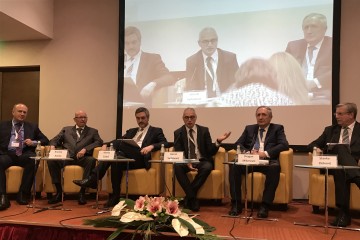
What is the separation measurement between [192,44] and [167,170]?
186 cm

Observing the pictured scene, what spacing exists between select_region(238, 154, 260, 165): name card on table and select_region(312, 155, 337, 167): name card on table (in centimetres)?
48

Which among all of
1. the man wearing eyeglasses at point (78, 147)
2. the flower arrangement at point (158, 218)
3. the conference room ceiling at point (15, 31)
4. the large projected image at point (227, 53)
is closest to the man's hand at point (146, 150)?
the man wearing eyeglasses at point (78, 147)

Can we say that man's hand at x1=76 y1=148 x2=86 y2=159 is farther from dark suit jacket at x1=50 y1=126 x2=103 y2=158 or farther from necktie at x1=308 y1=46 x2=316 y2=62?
necktie at x1=308 y1=46 x2=316 y2=62

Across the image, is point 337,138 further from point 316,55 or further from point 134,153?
point 134,153

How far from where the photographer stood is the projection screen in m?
4.46

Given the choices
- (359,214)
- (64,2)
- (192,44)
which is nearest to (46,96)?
(64,2)

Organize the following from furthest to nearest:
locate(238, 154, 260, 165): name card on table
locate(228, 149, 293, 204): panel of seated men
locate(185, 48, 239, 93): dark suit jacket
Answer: locate(185, 48, 239, 93): dark suit jacket, locate(228, 149, 293, 204): panel of seated men, locate(238, 154, 260, 165): name card on table

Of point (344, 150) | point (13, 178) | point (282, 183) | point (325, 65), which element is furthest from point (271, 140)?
point (13, 178)

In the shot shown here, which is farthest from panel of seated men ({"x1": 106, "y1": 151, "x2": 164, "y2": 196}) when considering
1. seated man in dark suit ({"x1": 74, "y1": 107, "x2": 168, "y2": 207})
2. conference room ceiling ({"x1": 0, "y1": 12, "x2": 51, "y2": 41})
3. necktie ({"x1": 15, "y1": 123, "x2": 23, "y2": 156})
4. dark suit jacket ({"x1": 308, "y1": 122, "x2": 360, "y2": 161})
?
conference room ceiling ({"x1": 0, "y1": 12, "x2": 51, "y2": 41})

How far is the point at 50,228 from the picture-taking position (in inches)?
117

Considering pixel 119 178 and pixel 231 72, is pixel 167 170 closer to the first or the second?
pixel 119 178

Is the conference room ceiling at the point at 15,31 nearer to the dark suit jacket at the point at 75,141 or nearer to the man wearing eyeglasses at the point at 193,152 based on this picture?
the dark suit jacket at the point at 75,141

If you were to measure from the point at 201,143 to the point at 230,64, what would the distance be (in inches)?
50.8

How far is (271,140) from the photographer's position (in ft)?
12.6
